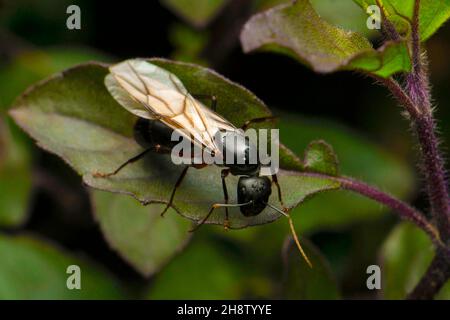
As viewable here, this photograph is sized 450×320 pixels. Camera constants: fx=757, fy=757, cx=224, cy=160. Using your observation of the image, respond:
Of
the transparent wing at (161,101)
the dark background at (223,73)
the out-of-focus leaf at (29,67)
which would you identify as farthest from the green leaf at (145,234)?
the out-of-focus leaf at (29,67)

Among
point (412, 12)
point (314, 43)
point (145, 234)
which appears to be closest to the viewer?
point (314, 43)

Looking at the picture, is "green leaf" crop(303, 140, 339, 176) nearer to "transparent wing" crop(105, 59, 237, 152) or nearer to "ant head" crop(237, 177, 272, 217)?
"ant head" crop(237, 177, 272, 217)

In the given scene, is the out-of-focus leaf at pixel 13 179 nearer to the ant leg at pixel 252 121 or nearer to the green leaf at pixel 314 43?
the ant leg at pixel 252 121

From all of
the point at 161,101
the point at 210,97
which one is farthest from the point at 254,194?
the point at 161,101

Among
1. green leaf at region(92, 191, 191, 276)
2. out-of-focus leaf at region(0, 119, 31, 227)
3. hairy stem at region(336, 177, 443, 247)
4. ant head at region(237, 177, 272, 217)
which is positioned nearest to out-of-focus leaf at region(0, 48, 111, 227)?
out-of-focus leaf at region(0, 119, 31, 227)

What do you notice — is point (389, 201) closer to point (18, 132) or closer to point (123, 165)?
point (123, 165)

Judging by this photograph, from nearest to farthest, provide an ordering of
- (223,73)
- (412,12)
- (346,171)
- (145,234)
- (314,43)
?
(314,43) → (412,12) → (145,234) → (346,171) → (223,73)
